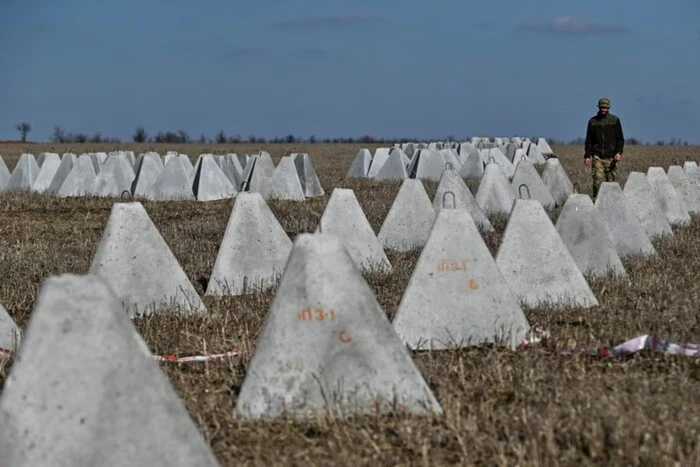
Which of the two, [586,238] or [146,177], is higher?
[146,177]

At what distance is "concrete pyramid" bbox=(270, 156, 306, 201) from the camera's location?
1986 centimetres

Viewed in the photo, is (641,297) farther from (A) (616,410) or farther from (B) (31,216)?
(B) (31,216)

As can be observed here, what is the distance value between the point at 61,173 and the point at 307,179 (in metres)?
4.68

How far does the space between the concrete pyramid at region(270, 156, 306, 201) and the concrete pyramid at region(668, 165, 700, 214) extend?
245 inches

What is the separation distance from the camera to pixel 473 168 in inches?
1064

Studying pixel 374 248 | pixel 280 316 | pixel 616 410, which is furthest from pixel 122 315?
pixel 374 248

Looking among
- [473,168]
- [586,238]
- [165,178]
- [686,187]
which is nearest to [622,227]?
[586,238]

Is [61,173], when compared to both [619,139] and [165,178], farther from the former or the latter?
[619,139]

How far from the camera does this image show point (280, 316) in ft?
18.5

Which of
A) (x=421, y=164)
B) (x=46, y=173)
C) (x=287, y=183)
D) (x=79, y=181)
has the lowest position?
(x=287, y=183)

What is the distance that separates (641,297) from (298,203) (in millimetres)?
10475

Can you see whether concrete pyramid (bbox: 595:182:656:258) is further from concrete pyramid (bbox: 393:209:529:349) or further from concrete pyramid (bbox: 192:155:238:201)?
concrete pyramid (bbox: 192:155:238:201)

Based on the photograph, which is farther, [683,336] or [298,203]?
[298,203]

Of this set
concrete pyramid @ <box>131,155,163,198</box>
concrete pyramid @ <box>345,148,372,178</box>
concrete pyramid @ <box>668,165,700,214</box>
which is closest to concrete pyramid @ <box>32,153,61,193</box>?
concrete pyramid @ <box>131,155,163,198</box>
